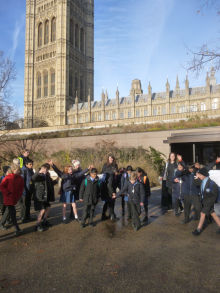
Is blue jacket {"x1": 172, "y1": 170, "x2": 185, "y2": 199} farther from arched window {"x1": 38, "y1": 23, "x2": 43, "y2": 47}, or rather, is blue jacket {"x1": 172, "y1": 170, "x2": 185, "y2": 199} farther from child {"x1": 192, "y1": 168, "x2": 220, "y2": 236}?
arched window {"x1": 38, "y1": 23, "x2": 43, "y2": 47}

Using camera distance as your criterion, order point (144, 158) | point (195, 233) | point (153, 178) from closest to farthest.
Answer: point (195, 233) < point (153, 178) < point (144, 158)

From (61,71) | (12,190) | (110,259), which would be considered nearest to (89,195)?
(12,190)

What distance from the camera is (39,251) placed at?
155 inches

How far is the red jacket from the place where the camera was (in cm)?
472

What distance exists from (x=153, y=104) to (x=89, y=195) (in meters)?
42.7

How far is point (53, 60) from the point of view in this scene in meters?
57.4

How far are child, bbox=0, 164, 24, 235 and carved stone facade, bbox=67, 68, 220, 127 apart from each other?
3250 cm

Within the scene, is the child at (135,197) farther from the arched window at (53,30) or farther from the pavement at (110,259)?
the arched window at (53,30)

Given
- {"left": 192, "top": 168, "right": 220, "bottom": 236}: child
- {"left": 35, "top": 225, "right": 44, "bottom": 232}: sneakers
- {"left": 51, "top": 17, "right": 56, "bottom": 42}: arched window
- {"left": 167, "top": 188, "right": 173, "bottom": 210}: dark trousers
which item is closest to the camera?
{"left": 192, "top": 168, "right": 220, "bottom": 236}: child

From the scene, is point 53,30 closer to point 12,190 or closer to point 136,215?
point 12,190

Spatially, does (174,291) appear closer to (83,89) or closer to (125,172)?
(125,172)

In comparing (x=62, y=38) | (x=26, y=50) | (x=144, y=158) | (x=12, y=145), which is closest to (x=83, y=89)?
(x=62, y=38)

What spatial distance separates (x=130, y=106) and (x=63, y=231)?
44708mm

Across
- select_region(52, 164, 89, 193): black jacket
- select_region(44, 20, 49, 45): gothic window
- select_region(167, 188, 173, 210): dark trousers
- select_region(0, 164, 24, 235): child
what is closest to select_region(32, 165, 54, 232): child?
select_region(0, 164, 24, 235): child
